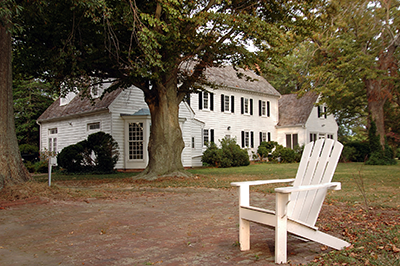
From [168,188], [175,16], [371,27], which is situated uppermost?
[371,27]

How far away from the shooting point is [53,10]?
12086 millimetres

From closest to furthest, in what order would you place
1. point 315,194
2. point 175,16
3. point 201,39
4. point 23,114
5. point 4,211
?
point 315,194, point 4,211, point 175,16, point 201,39, point 23,114

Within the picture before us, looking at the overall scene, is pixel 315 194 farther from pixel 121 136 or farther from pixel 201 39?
pixel 121 136

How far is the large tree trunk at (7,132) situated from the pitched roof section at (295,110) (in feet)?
90.6

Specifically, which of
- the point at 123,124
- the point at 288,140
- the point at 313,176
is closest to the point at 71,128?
the point at 123,124

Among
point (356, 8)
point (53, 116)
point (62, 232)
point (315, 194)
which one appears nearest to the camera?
point (315, 194)

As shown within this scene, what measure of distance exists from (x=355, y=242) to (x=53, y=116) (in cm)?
2530

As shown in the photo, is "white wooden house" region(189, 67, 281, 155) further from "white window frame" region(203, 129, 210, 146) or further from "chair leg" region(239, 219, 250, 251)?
"chair leg" region(239, 219, 250, 251)

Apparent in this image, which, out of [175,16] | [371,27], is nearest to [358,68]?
[371,27]

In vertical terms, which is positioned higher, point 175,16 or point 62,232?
point 175,16

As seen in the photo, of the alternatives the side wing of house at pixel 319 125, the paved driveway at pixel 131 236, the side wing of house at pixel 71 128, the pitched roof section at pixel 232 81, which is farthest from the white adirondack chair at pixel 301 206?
the side wing of house at pixel 319 125

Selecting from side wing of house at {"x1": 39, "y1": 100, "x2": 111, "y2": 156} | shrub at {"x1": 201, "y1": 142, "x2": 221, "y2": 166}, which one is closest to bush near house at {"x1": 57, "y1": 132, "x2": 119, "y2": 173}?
side wing of house at {"x1": 39, "y1": 100, "x2": 111, "y2": 156}

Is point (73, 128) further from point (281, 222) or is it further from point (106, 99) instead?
point (281, 222)

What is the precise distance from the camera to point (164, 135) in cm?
1509
